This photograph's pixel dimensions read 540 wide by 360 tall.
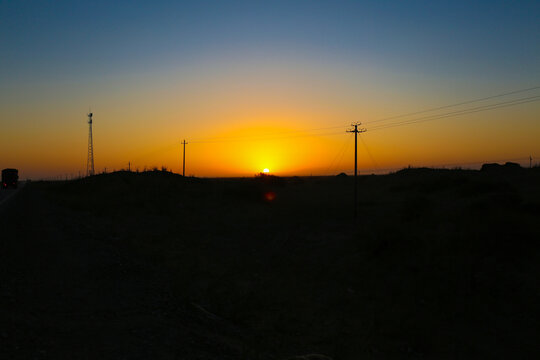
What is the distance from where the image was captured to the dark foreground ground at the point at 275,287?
923 centimetres

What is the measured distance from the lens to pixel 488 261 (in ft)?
60.9

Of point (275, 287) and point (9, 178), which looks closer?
point (275, 287)

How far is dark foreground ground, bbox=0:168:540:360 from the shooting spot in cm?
923

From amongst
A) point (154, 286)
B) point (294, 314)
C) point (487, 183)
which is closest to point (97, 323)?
point (154, 286)

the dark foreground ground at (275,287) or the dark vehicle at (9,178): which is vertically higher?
the dark vehicle at (9,178)

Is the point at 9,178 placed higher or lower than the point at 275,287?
higher

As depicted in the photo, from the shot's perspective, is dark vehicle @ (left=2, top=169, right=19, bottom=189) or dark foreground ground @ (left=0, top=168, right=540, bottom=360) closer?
dark foreground ground @ (left=0, top=168, right=540, bottom=360)

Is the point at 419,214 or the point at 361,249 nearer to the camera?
the point at 361,249

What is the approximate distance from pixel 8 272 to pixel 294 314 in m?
8.77

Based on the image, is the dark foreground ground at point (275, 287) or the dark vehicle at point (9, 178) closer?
the dark foreground ground at point (275, 287)

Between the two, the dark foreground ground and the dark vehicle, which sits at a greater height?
the dark vehicle

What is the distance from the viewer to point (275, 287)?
56.4 ft

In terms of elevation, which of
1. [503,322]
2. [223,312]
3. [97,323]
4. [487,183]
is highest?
[487,183]

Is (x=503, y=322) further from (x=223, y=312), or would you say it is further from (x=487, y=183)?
(x=487, y=183)
